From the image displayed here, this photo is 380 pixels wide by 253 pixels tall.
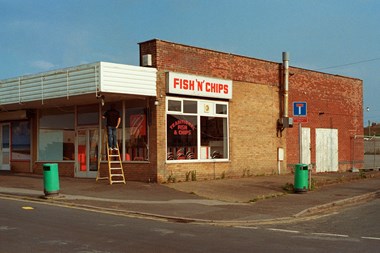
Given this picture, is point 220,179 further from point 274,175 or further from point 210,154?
point 274,175

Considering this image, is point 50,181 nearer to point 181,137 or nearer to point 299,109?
point 181,137

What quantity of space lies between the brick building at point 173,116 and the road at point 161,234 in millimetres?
6365

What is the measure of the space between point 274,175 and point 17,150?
13304mm

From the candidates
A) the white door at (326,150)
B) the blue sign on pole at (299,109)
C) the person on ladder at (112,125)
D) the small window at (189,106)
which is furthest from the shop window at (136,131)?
the white door at (326,150)

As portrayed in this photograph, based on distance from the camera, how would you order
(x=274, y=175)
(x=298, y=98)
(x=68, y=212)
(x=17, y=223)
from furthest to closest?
(x=298, y=98) < (x=274, y=175) < (x=68, y=212) < (x=17, y=223)

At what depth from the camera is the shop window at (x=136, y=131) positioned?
1862 cm

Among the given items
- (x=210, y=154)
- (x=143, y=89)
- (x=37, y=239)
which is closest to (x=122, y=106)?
(x=143, y=89)

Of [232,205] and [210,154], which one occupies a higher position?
[210,154]

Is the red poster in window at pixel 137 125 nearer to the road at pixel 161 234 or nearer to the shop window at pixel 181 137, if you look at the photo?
the shop window at pixel 181 137

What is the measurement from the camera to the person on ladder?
18.7 metres

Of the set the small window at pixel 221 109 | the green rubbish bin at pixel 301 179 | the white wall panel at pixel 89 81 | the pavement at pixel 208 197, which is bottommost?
the pavement at pixel 208 197

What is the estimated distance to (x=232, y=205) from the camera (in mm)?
14062

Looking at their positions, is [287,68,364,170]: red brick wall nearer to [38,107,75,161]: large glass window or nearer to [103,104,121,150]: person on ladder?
[103,104,121,150]: person on ladder

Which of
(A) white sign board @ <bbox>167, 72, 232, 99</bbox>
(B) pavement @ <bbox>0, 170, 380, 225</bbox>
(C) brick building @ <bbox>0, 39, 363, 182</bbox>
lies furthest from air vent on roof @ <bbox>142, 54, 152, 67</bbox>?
(B) pavement @ <bbox>0, 170, 380, 225</bbox>
